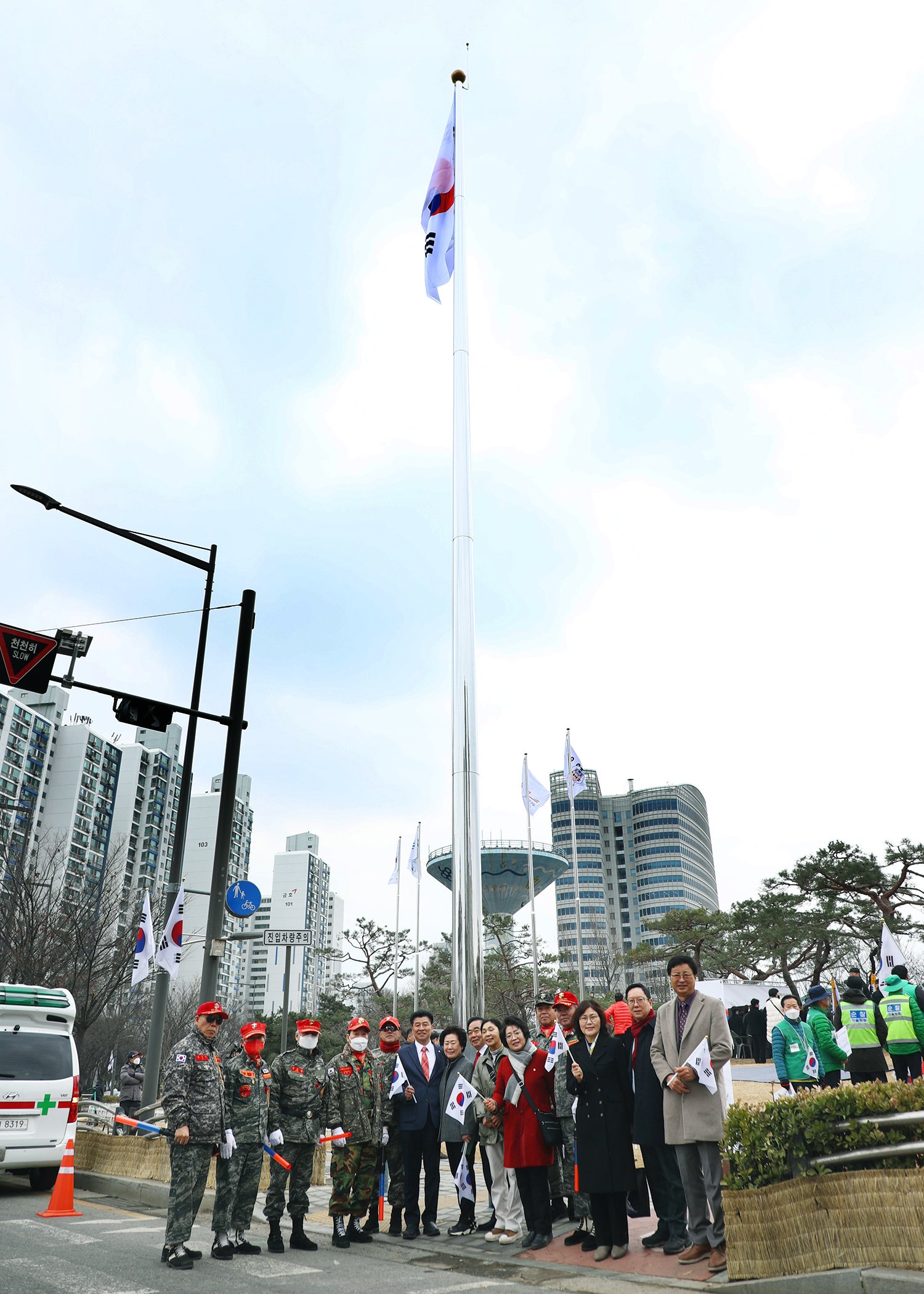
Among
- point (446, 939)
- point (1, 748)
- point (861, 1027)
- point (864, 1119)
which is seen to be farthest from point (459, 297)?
point (1, 748)

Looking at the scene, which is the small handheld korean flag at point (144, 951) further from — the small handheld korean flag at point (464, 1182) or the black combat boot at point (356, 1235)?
the small handheld korean flag at point (464, 1182)

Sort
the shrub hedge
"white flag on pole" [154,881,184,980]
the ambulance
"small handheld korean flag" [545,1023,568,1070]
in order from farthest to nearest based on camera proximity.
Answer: "white flag on pole" [154,881,184,980]
the ambulance
"small handheld korean flag" [545,1023,568,1070]
the shrub hedge

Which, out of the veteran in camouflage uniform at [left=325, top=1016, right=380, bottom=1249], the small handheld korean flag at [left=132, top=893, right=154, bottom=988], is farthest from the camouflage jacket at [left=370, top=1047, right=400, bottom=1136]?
the small handheld korean flag at [left=132, top=893, right=154, bottom=988]

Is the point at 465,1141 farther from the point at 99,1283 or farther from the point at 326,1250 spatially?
the point at 99,1283

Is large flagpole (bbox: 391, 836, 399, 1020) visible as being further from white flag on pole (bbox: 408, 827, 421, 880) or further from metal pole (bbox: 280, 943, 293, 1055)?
metal pole (bbox: 280, 943, 293, 1055)

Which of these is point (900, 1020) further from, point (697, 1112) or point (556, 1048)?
point (697, 1112)

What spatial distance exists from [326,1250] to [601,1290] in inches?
118

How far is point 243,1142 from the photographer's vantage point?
788 cm

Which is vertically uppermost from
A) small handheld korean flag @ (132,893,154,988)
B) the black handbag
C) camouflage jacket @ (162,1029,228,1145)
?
small handheld korean flag @ (132,893,154,988)

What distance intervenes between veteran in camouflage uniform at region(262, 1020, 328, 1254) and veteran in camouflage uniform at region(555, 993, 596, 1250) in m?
2.16

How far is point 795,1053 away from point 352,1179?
22.5ft

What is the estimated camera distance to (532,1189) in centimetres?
768

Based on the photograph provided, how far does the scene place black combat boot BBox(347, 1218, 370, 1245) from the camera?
816cm

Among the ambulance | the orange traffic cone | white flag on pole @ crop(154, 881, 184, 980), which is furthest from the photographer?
white flag on pole @ crop(154, 881, 184, 980)
